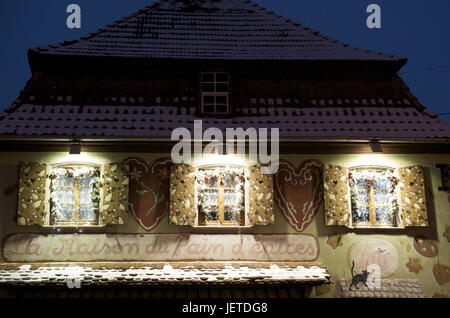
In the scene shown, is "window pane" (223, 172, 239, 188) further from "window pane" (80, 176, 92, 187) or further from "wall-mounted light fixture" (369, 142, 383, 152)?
"wall-mounted light fixture" (369, 142, 383, 152)

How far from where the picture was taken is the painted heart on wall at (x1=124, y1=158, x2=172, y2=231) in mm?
8320

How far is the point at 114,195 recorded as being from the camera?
8.16m

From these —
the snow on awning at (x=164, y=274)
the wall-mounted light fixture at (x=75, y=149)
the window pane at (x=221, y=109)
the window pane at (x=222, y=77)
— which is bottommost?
the snow on awning at (x=164, y=274)

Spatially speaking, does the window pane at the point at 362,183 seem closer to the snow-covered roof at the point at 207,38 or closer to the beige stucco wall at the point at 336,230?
the beige stucco wall at the point at 336,230

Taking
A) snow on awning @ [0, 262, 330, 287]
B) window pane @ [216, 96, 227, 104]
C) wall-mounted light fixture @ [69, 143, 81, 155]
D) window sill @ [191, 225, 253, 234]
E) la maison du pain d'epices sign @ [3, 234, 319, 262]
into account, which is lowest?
snow on awning @ [0, 262, 330, 287]

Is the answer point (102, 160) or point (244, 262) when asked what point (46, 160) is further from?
point (244, 262)

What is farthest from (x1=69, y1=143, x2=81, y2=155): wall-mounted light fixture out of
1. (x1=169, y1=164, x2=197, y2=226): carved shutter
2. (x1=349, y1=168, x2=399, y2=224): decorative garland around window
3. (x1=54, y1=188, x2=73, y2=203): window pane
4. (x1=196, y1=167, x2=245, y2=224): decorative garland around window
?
(x1=349, y1=168, x2=399, y2=224): decorative garland around window

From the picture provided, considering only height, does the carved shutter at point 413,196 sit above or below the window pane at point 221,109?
below

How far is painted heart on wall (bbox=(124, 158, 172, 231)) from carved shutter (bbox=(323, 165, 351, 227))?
134 inches

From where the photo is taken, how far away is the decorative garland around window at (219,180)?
27.7ft

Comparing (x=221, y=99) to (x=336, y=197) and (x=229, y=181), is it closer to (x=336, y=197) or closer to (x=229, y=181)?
(x=229, y=181)

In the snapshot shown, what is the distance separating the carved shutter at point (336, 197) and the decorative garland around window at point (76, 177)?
4.86m

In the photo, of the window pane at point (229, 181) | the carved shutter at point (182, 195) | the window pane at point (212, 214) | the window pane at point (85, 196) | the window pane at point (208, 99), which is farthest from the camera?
the window pane at point (208, 99)

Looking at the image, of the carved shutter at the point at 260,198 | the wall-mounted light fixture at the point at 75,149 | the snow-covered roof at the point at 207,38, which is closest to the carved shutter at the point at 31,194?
the wall-mounted light fixture at the point at 75,149
